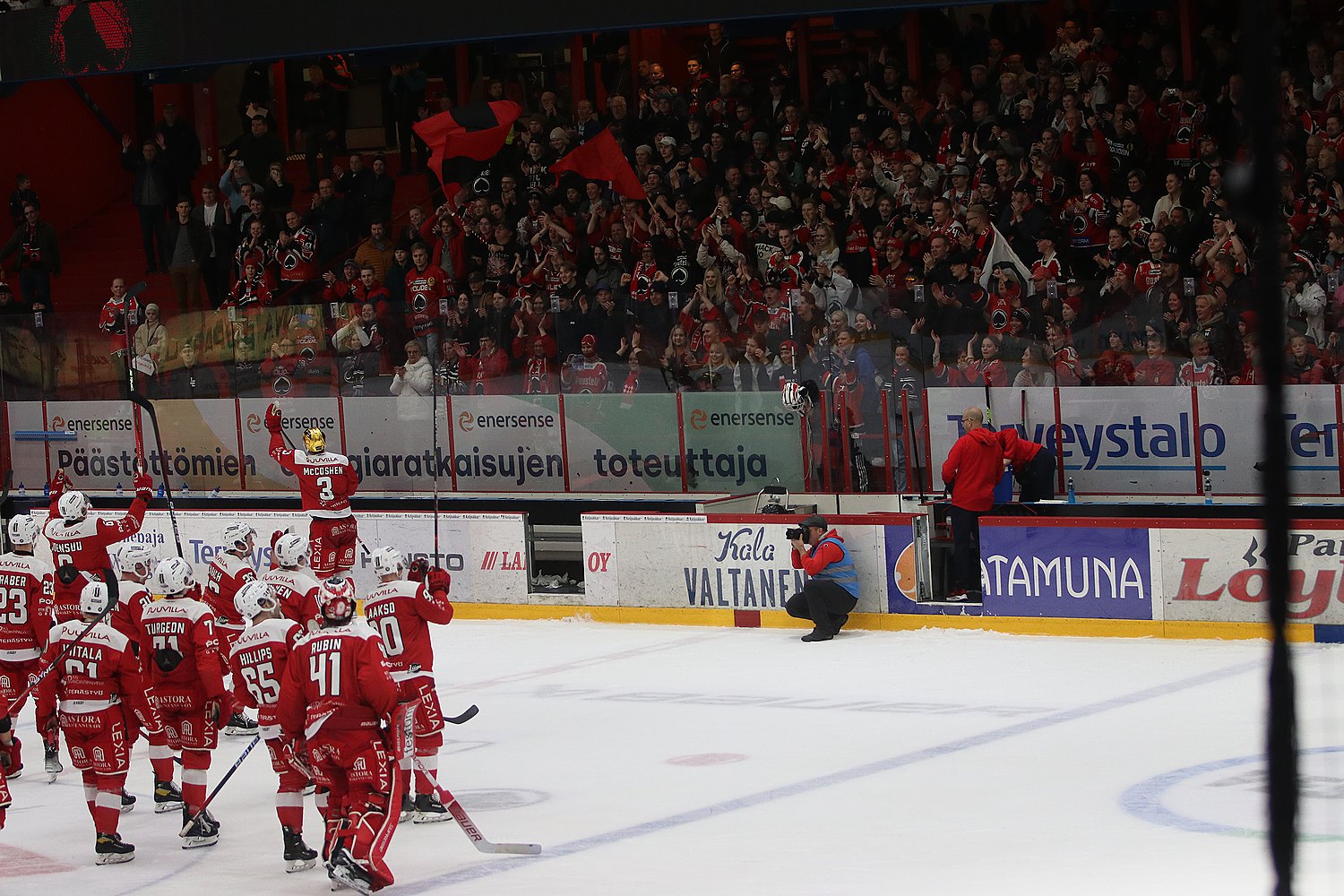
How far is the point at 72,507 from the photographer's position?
1120 cm

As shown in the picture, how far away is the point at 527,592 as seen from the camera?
15.8 m

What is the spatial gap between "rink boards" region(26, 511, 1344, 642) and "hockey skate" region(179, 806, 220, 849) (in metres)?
5.56

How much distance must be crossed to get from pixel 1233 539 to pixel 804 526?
10.5 feet

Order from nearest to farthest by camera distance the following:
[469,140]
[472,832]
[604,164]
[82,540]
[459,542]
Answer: [472,832], [82,540], [459,542], [604,164], [469,140]

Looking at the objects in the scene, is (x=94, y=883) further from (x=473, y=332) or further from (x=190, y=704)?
(x=473, y=332)

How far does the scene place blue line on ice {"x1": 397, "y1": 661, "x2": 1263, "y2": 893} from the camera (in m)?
7.86

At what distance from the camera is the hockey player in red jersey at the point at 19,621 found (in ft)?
33.1

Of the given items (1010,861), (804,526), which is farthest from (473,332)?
(1010,861)

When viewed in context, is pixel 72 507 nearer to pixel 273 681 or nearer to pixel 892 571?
pixel 273 681

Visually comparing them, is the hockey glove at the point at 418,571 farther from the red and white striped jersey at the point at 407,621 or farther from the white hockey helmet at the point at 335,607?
the white hockey helmet at the point at 335,607

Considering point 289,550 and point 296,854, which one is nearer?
point 296,854

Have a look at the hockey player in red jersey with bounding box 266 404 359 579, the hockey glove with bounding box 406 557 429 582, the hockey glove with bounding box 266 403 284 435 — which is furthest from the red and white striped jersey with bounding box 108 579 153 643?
the hockey glove with bounding box 266 403 284 435

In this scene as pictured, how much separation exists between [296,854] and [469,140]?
12.6 metres

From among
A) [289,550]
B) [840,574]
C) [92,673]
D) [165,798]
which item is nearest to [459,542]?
[840,574]
